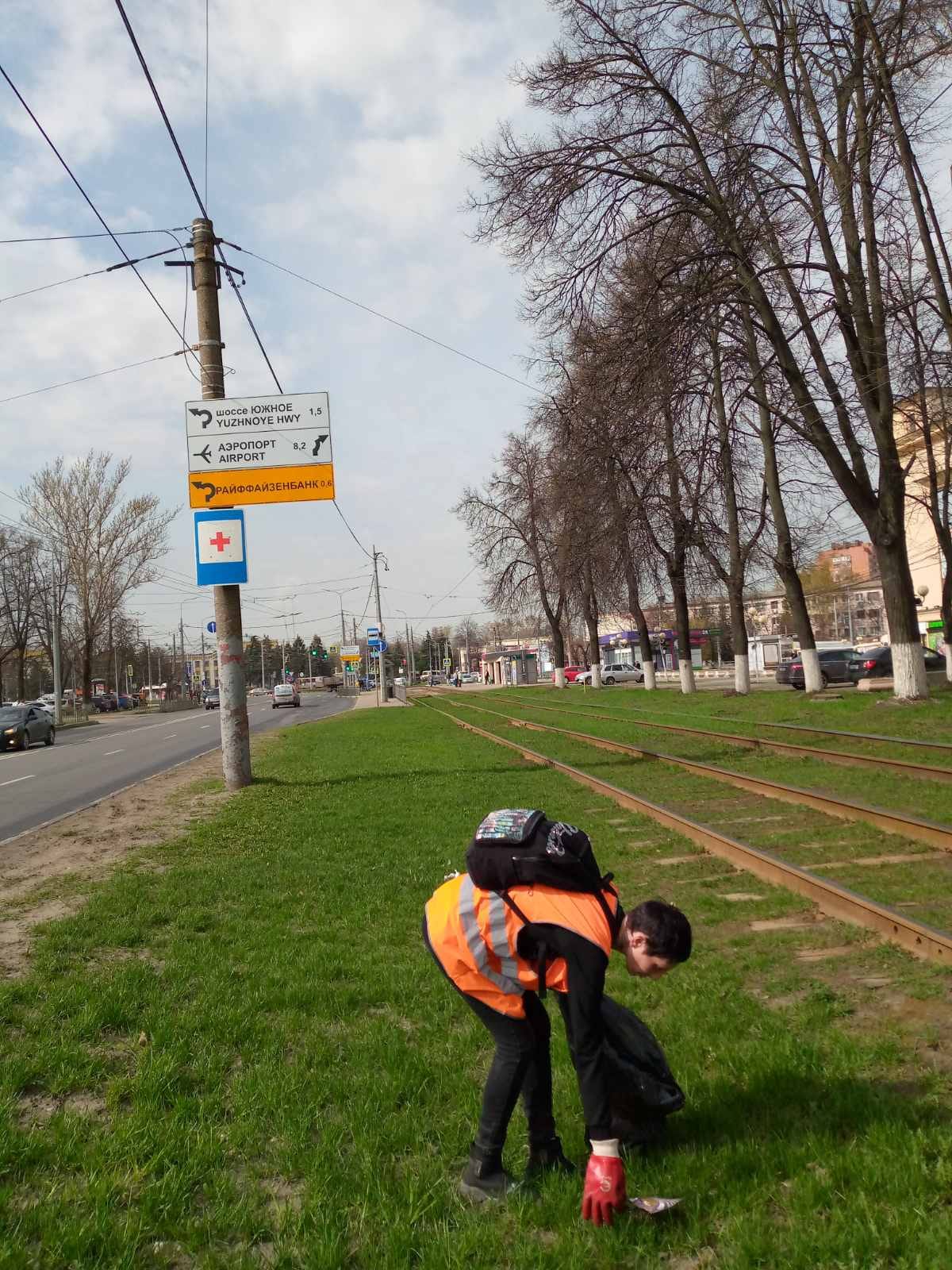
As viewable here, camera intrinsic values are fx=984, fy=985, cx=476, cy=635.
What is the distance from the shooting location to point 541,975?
2902mm

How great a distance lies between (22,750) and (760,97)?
2531 cm

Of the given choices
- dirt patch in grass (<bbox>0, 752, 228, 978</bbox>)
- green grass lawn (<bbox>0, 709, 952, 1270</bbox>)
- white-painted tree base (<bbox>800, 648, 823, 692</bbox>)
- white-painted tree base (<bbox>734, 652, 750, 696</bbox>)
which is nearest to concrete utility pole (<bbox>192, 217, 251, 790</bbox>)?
dirt patch in grass (<bbox>0, 752, 228, 978</bbox>)

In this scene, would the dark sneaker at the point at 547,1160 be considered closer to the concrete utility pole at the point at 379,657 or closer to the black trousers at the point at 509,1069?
the black trousers at the point at 509,1069

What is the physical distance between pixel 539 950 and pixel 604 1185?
0.64 metres

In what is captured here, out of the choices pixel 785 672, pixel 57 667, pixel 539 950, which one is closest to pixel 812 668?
pixel 785 672

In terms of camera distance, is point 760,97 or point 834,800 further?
point 760,97

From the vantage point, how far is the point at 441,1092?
374cm

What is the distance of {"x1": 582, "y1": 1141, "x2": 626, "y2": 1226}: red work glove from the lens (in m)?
2.71

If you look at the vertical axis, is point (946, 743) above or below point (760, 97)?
below

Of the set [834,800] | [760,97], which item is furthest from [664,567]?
[834,800]

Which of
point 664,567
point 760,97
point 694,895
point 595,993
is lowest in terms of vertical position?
point 694,895

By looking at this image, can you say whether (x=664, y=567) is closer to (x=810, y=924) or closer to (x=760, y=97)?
(x=760, y=97)

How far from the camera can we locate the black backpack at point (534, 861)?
2.82 meters

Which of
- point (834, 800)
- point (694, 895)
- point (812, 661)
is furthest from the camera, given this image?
point (812, 661)
